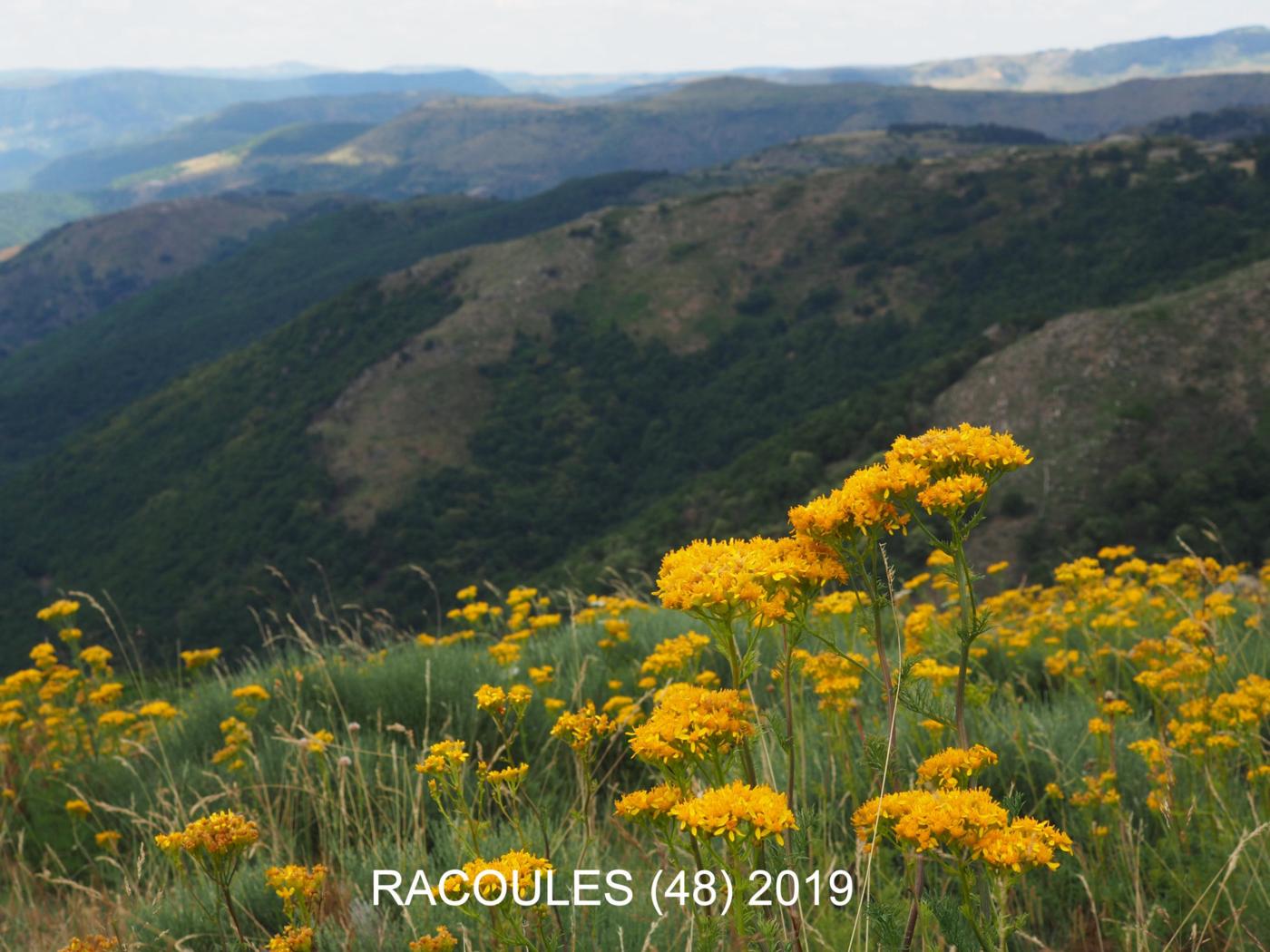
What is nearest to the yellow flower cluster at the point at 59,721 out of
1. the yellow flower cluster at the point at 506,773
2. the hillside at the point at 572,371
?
the yellow flower cluster at the point at 506,773

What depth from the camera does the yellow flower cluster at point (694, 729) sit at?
2090 mm

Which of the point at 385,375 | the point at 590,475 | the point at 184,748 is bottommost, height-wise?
the point at 590,475

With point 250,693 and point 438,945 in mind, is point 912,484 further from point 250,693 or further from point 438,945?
point 250,693

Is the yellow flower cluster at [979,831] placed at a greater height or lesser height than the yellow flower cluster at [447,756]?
greater

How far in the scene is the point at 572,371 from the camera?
99375 mm

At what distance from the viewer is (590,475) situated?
8762 centimetres

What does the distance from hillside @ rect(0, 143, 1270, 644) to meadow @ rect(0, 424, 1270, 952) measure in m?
52.6

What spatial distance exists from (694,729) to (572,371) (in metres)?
98.3

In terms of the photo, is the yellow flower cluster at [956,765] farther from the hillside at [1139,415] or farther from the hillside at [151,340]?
the hillside at [151,340]

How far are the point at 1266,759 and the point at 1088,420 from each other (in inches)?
1608

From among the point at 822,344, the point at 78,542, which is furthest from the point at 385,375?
the point at 822,344

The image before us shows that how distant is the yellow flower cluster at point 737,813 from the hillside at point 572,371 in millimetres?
56699

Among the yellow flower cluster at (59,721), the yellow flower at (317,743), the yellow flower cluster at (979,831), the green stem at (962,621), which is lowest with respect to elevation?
the yellow flower cluster at (59,721)

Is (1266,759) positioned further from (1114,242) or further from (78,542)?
(78,542)
